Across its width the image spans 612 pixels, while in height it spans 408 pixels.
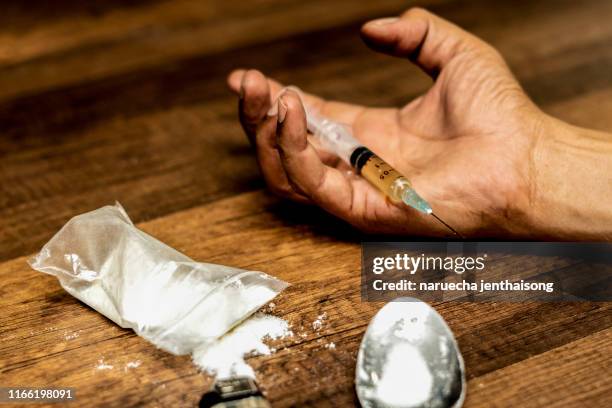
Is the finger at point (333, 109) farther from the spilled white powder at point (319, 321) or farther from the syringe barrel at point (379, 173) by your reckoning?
the spilled white powder at point (319, 321)

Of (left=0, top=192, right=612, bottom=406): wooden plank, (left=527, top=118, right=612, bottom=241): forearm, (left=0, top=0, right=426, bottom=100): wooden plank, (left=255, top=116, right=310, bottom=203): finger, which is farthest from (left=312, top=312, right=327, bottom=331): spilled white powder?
(left=0, top=0, right=426, bottom=100): wooden plank

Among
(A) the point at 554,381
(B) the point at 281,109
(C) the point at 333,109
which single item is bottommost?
(A) the point at 554,381

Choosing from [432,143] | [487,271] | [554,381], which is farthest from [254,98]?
[554,381]

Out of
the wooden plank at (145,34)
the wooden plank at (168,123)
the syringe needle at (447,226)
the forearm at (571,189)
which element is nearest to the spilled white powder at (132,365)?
the wooden plank at (168,123)

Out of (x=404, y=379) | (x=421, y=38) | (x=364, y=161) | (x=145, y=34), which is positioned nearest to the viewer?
(x=404, y=379)

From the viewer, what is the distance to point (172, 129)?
1355 millimetres

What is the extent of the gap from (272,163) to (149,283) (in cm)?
26

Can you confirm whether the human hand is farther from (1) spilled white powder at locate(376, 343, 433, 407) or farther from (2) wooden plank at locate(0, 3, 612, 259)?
(1) spilled white powder at locate(376, 343, 433, 407)

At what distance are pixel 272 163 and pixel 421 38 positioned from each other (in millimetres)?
313

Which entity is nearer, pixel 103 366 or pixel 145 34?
pixel 103 366

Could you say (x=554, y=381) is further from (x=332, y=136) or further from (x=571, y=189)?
(x=332, y=136)

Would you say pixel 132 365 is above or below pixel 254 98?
below

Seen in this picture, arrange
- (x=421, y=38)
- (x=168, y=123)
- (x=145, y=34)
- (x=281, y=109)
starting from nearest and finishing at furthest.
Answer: (x=281, y=109), (x=421, y=38), (x=168, y=123), (x=145, y=34)

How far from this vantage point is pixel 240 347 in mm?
833
